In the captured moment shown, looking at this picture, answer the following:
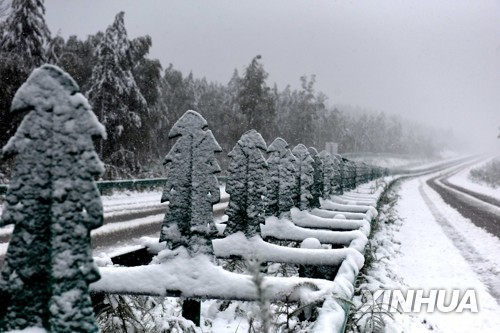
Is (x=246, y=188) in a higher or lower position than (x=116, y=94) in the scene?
lower

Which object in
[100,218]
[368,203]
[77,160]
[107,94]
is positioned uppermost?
[107,94]

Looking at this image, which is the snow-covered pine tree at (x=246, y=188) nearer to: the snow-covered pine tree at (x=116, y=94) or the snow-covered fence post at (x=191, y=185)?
the snow-covered fence post at (x=191, y=185)

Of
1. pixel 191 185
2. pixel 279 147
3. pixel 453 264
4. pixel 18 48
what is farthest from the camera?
pixel 18 48

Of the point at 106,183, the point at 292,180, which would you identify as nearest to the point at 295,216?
the point at 292,180

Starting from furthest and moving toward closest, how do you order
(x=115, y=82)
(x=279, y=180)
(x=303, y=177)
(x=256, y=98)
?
1. (x=256, y=98)
2. (x=115, y=82)
3. (x=303, y=177)
4. (x=279, y=180)

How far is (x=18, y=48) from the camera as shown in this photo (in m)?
23.0

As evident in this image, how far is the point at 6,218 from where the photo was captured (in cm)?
140

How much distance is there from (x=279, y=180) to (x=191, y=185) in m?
2.45

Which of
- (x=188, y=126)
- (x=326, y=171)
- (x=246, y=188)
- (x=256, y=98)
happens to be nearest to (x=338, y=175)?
(x=326, y=171)

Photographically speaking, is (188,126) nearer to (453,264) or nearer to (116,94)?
(453,264)

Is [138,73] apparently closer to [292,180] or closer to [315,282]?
[292,180]

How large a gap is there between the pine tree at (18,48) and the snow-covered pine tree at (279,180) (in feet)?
66.9

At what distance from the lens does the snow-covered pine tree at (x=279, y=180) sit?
15.5 ft

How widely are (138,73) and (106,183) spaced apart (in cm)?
1811
